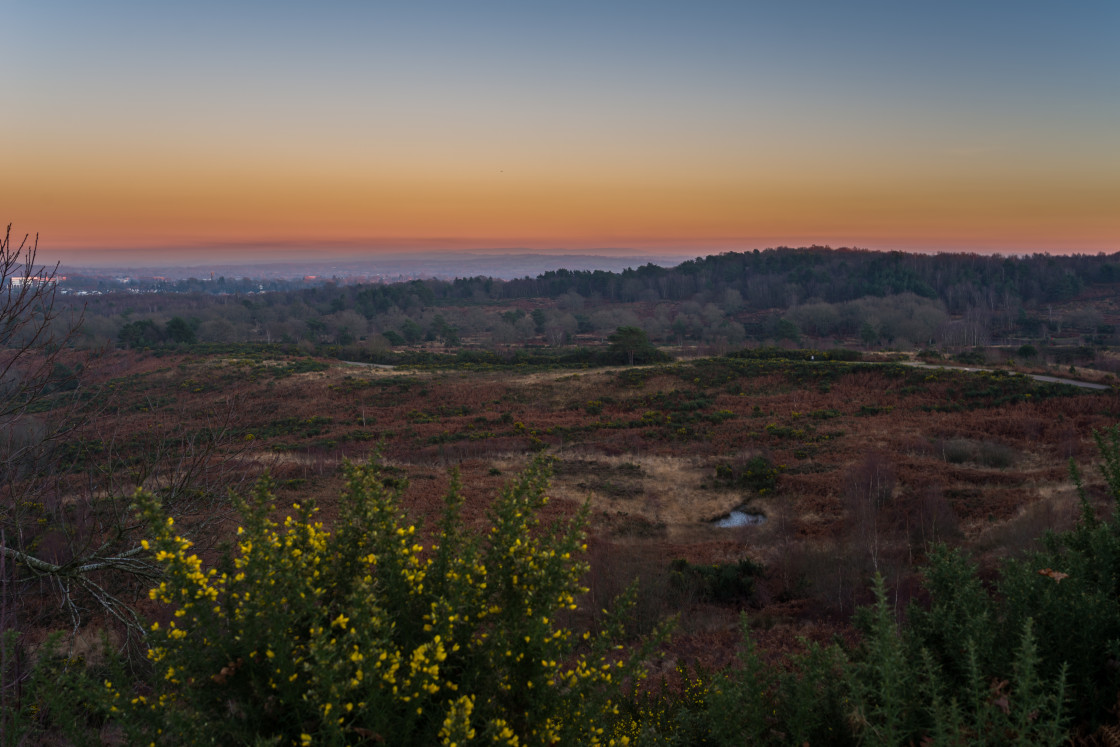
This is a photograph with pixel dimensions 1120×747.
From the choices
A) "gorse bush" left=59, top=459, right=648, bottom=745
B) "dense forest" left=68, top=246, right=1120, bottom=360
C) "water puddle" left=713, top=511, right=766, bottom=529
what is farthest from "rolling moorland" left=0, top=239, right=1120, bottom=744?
"dense forest" left=68, top=246, right=1120, bottom=360

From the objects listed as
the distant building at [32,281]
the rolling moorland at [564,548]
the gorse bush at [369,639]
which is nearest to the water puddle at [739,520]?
the rolling moorland at [564,548]

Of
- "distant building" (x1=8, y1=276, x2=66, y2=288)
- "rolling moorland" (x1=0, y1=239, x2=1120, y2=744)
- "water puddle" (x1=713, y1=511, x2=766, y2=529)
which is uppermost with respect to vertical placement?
"distant building" (x1=8, y1=276, x2=66, y2=288)

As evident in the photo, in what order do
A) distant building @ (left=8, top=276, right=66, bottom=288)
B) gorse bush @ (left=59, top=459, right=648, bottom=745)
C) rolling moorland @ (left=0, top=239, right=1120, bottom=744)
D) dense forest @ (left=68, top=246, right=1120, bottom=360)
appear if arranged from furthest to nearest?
dense forest @ (left=68, top=246, right=1120, bottom=360), distant building @ (left=8, top=276, right=66, bottom=288), rolling moorland @ (left=0, top=239, right=1120, bottom=744), gorse bush @ (left=59, top=459, right=648, bottom=745)

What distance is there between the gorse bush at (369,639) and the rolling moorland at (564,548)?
18 mm

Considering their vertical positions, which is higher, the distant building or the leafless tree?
the distant building

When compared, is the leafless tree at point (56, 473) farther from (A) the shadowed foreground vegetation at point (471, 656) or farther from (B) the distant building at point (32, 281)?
(A) the shadowed foreground vegetation at point (471, 656)

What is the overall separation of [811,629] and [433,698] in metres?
8.67

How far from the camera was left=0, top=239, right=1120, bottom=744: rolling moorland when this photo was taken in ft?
8.38

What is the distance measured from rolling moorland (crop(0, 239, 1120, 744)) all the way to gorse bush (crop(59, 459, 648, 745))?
18 mm

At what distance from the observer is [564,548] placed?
3094 millimetres

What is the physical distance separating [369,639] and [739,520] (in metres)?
18.2

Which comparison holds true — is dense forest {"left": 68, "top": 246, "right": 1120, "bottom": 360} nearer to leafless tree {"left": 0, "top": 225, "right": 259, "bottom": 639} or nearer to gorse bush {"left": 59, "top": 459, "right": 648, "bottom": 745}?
leafless tree {"left": 0, "top": 225, "right": 259, "bottom": 639}

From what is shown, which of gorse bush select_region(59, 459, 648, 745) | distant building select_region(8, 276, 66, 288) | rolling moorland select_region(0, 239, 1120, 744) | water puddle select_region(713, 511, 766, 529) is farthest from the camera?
water puddle select_region(713, 511, 766, 529)

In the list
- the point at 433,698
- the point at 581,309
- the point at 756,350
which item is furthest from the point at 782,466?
the point at 581,309
